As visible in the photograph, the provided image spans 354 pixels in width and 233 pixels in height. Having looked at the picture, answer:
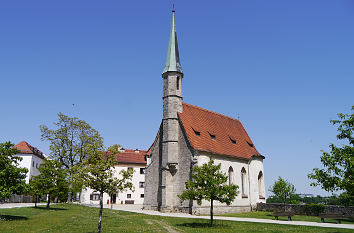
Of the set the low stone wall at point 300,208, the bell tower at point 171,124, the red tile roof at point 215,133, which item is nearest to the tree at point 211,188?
the red tile roof at point 215,133

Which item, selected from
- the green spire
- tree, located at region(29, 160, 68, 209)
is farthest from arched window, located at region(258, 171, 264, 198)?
tree, located at region(29, 160, 68, 209)

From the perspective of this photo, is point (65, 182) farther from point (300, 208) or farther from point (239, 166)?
point (300, 208)

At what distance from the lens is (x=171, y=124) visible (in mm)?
35500

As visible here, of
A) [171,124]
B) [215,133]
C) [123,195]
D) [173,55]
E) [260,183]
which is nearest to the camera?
[171,124]

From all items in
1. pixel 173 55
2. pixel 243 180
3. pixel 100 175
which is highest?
pixel 173 55

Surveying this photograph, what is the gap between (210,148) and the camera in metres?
35.6

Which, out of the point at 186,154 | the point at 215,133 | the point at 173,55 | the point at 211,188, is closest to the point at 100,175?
the point at 211,188

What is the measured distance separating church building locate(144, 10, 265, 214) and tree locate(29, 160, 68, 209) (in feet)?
35.1

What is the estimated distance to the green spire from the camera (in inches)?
1469

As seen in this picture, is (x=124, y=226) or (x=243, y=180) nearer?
(x=124, y=226)

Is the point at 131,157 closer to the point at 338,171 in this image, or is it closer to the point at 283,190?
the point at 283,190

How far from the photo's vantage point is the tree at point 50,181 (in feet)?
109

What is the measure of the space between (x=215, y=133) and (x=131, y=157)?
30.3 meters

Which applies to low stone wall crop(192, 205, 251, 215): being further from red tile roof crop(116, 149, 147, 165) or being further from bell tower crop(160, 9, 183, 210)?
red tile roof crop(116, 149, 147, 165)
